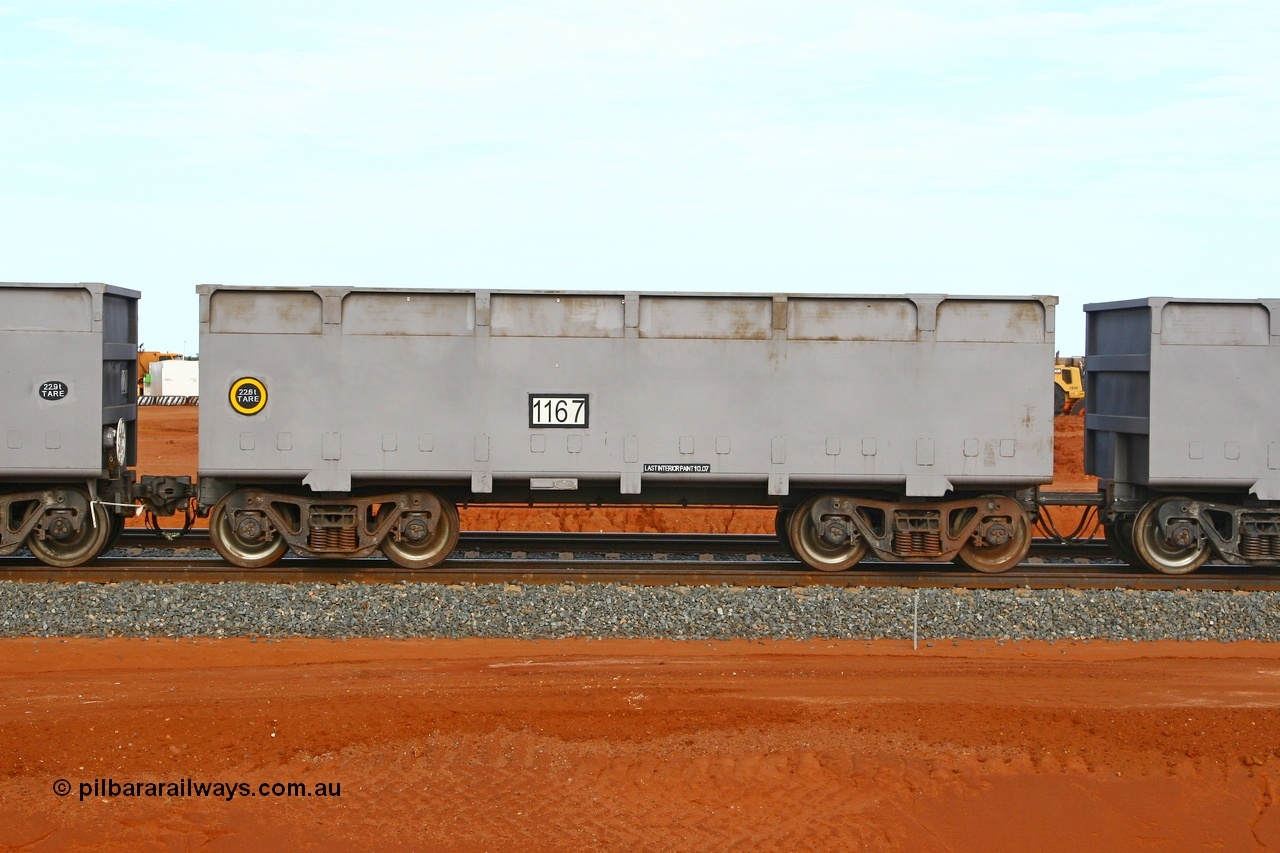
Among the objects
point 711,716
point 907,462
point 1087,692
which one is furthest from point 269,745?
point 907,462

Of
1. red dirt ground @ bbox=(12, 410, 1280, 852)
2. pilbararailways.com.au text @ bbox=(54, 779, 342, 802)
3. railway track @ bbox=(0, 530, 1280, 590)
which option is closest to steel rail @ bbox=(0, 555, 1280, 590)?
railway track @ bbox=(0, 530, 1280, 590)

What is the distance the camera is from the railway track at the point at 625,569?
1179 centimetres

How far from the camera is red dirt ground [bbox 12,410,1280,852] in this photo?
6.46m

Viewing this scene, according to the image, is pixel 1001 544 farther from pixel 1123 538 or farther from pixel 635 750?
pixel 635 750

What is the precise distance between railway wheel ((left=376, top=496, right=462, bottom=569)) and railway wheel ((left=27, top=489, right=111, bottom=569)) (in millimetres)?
3071

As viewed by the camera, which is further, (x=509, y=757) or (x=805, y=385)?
(x=805, y=385)

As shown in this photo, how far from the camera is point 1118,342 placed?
1296 centimetres

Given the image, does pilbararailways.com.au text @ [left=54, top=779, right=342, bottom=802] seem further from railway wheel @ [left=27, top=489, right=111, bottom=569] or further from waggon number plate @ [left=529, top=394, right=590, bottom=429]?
railway wheel @ [left=27, top=489, right=111, bottom=569]

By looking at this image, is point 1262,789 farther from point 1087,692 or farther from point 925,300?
point 925,300

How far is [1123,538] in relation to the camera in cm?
1285

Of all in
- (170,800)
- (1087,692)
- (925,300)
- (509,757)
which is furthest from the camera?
(925,300)

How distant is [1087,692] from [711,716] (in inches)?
122

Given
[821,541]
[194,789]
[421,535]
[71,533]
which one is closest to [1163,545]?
[821,541]

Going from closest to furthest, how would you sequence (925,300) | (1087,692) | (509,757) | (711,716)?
1. (509,757)
2. (711,716)
3. (1087,692)
4. (925,300)
